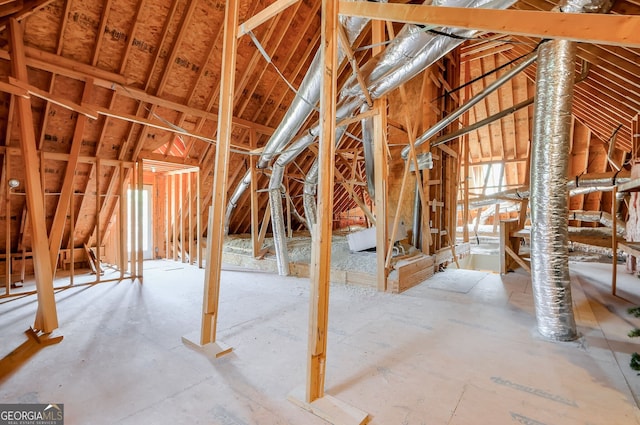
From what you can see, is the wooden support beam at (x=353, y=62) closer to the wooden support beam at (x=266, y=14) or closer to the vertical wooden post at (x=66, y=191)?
the wooden support beam at (x=266, y=14)

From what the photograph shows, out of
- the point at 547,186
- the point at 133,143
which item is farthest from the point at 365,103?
the point at 133,143

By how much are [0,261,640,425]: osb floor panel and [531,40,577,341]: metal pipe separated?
27 centimetres

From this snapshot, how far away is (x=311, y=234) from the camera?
1.92m

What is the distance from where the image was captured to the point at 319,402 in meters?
1.63

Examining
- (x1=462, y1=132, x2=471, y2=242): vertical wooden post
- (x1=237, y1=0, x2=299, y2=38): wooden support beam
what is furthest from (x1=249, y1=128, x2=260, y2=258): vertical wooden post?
(x1=462, y1=132, x2=471, y2=242): vertical wooden post

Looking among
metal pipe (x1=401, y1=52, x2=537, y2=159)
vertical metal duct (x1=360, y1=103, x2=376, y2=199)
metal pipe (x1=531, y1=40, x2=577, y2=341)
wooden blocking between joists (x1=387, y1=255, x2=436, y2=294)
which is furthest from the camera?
wooden blocking between joists (x1=387, y1=255, x2=436, y2=294)

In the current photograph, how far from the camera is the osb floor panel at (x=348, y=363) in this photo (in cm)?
159

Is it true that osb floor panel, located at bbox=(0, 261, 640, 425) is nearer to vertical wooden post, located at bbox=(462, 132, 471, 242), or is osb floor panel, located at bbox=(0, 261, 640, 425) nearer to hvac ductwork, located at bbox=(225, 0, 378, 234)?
hvac ductwork, located at bbox=(225, 0, 378, 234)

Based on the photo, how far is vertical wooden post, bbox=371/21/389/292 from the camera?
3.54m

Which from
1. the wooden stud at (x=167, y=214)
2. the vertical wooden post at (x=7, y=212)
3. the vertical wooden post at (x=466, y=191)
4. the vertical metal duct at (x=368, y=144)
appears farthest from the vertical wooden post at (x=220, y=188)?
the vertical wooden post at (x=466, y=191)

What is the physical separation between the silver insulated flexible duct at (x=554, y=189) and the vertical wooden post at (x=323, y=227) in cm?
196

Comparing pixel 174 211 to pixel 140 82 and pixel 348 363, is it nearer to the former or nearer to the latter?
pixel 140 82

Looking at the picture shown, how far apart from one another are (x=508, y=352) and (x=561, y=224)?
1.15 meters

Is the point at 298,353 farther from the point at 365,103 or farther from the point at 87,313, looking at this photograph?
the point at 365,103
